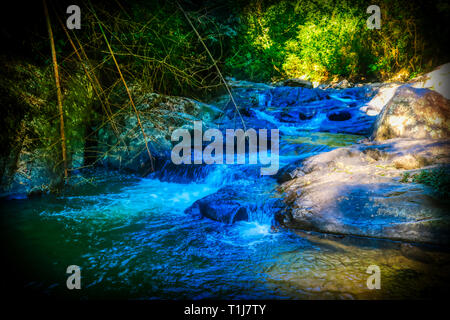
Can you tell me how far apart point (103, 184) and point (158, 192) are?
52.3 inches

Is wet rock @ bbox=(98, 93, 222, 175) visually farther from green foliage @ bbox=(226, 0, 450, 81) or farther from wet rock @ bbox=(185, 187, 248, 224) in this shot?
green foliage @ bbox=(226, 0, 450, 81)

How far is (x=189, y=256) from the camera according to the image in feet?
8.74

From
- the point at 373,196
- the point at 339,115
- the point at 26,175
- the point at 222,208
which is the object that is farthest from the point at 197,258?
the point at 339,115

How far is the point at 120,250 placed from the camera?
9.11ft

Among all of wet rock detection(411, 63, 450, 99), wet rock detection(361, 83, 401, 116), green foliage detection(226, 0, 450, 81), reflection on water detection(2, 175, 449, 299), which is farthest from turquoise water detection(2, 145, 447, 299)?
green foliage detection(226, 0, 450, 81)

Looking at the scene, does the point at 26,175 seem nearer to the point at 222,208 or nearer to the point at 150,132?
the point at 150,132

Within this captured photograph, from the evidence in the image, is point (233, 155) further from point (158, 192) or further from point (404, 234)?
point (404, 234)

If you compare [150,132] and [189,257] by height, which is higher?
[150,132]

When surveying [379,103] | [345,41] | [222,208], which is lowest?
[222,208]

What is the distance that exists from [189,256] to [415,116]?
15.7 feet

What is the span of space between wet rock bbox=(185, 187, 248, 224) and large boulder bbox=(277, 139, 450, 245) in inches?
23.9

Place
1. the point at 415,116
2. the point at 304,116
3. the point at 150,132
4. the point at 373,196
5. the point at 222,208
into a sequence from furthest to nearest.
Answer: the point at 304,116 → the point at 150,132 → the point at 415,116 → the point at 222,208 → the point at 373,196

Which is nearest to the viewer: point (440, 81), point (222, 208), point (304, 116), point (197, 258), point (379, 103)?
point (197, 258)

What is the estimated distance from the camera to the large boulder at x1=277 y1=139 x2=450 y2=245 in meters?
2.57
